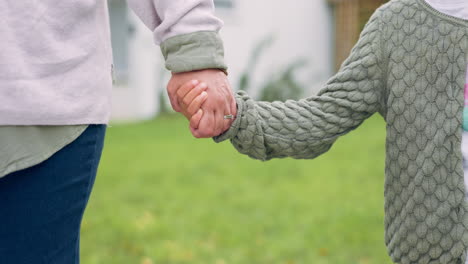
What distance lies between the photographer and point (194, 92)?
4.77ft

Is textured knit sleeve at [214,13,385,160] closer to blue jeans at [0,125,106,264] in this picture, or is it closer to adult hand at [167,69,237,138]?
adult hand at [167,69,237,138]

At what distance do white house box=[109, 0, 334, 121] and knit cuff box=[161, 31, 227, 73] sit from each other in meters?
9.53

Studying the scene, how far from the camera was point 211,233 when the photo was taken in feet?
13.2

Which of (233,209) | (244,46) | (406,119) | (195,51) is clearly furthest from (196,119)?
(244,46)

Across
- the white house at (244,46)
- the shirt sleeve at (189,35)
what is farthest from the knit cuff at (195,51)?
the white house at (244,46)

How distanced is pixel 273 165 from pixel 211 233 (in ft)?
6.46

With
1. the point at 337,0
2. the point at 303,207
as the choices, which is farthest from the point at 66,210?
the point at 337,0

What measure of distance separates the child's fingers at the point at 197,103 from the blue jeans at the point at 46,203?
0.67ft

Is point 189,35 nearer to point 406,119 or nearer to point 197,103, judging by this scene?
point 197,103

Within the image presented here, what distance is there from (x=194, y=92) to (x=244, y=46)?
1059 cm

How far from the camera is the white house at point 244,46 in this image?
36.0 feet

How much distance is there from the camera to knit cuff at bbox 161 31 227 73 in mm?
1422

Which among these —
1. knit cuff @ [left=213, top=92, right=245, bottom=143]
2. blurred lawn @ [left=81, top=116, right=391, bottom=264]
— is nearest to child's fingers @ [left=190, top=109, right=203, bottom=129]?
knit cuff @ [left=213, top=92, right=245, bottom=143]

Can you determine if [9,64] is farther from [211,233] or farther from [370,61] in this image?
[211,233]
